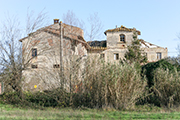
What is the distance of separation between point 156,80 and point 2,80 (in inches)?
400

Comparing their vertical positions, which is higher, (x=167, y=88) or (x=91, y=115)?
(x=167, y=88)

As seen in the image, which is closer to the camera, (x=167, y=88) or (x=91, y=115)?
(x=91, y=115)

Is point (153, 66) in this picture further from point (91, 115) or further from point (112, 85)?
point (91, 115)

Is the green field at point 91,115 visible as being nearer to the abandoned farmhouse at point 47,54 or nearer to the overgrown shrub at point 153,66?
the abandoned farmhouse at point 47,54

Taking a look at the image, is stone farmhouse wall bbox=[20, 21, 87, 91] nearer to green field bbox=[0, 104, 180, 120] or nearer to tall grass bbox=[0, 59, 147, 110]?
tall grass bbox=[0, 59, 147, 110]

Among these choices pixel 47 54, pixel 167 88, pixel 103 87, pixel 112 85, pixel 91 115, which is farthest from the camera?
pixel 47 54

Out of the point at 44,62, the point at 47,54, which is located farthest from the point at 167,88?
the point at 47,54

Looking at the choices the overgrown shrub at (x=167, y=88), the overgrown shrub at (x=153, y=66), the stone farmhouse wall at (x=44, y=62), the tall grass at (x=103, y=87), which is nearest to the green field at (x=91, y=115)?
the tall grass at (x=103, y=87)

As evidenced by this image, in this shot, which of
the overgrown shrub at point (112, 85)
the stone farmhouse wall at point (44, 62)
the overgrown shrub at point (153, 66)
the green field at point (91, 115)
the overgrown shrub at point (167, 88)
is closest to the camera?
the green field at point (91, 115)

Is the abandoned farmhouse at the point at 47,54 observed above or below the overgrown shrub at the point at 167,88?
above

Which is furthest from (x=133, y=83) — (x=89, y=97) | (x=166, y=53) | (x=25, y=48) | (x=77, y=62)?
(x=166, y=53)

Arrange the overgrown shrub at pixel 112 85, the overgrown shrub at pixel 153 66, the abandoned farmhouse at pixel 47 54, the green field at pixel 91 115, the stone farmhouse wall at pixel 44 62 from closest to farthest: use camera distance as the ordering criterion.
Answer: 1. the green field at pixel 91 115
2. the overgrown shrub at pixel 112 85
3. the stone farmhouse wall at pixel 44 62
4. the abandoned farmhouse at pixel 47 54
5. the overgrown shrub at pixel 153 66

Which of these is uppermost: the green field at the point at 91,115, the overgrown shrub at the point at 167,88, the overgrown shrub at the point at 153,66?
the overgrown shrub at the point at 153,66

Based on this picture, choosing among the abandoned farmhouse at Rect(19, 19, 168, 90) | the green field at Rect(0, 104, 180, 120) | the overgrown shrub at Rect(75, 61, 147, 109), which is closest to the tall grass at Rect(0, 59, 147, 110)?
the overgrown shrub at Rect(75, 61, 147, 109)
